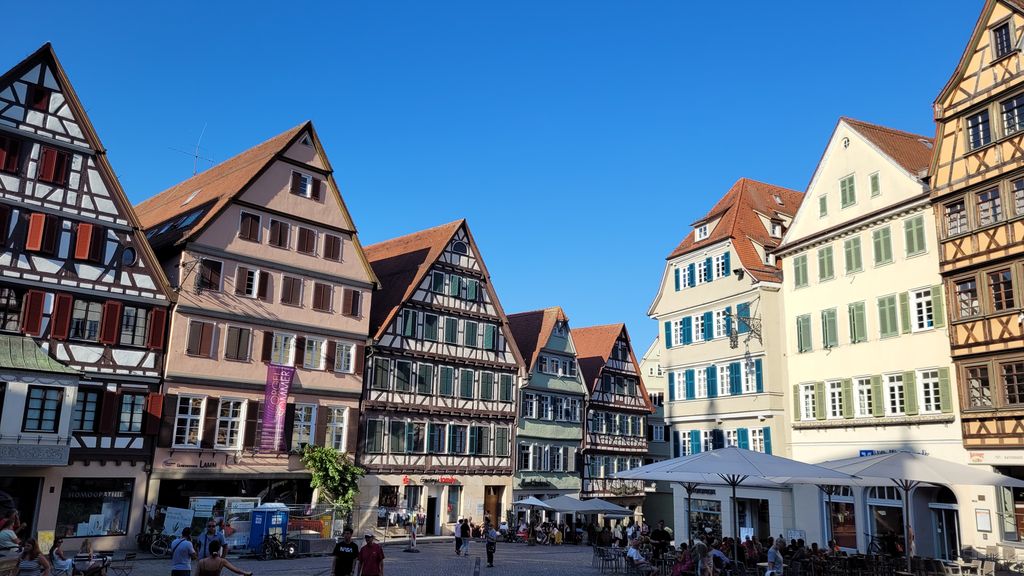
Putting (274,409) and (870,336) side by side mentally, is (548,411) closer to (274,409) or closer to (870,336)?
(274,409)

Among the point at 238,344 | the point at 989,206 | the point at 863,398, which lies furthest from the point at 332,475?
the point at 989,206

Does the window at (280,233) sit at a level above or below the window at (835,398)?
above

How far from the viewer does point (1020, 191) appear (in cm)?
2530

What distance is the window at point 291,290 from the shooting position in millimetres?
36062

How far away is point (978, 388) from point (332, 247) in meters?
25.5

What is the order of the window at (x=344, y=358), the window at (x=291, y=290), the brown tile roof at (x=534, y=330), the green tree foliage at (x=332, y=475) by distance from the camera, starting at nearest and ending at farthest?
the green tree foliage at (x=332, y=475) → the window at (x=291, y=290) → the window at (x=344, y=358) → the brown tile roof at (x=534, y=330)

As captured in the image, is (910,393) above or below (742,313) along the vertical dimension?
below

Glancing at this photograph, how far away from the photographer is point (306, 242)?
37.2 meters

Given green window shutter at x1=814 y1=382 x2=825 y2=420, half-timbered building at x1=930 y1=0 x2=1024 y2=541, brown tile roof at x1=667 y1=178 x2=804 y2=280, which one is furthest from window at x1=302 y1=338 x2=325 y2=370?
half-timbered building at x1=930 y1=0 x2=1024 y2=541

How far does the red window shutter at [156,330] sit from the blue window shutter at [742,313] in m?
23.0

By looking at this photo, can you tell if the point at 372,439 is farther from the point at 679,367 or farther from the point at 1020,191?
the point at 1020,191

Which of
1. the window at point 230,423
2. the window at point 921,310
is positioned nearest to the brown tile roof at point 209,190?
the window at point 230,423

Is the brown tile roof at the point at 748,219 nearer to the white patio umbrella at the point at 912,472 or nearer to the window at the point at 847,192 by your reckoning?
the window at the point at 847,192

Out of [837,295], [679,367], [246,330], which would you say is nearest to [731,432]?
[679,367]
